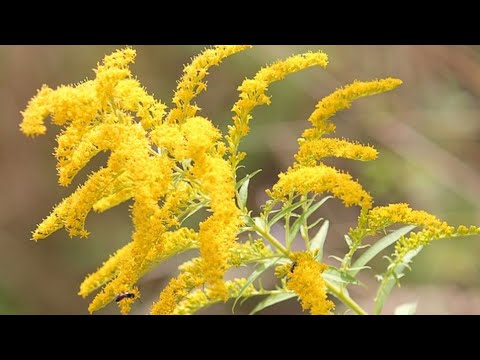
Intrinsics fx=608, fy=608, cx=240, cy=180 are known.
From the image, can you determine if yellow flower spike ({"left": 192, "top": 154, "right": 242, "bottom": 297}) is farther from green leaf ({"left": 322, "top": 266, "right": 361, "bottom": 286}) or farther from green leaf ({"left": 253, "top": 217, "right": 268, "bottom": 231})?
green leaf ({"left": 322, "top": 266, "right": 361, "bottom": 286})

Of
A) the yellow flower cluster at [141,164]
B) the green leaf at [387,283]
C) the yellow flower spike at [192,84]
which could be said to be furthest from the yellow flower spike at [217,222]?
the green leaf at [387,283]

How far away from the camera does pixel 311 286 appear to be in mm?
2170

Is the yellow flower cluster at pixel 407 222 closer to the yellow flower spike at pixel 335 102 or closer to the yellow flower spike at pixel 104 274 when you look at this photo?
the yellow flower spike at pixel 335 102

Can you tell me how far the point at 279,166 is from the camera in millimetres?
5797

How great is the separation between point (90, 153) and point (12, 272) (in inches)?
165

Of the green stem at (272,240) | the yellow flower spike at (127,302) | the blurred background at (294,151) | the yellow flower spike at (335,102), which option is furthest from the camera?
the blurred background at (294,151)

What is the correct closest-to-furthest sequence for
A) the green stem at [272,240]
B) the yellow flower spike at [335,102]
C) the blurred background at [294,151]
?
1. the green stem at [272,240]
2. the yellow flower spike at [335,102]
3. the blurred background at [294,151]

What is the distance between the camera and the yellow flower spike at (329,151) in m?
2.44

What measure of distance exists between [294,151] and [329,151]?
3.27m

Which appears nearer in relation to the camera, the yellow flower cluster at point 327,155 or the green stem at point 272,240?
the yellow flower cluster at point 327,155

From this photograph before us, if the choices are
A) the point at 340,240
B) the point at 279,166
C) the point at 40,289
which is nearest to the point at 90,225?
A: the point at 40,289

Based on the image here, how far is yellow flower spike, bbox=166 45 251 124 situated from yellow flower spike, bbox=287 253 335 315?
0.74m

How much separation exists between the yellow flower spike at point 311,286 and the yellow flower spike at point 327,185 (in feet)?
0.88

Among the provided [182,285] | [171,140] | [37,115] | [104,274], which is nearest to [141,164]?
[171,140]
